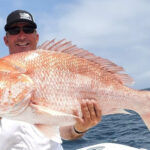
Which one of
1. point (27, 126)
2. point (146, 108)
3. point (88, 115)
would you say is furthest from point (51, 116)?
point (146, 108)

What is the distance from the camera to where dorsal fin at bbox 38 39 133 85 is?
114 inches

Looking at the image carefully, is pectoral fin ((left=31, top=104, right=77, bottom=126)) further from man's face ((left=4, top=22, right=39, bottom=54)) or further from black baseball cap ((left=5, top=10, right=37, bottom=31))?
black baseball cap ((left=5, top=10, right=37, bottom=31))

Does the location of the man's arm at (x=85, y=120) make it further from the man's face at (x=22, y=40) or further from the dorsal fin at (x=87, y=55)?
the man's face at (x=22, y=40)

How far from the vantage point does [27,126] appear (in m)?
3.39

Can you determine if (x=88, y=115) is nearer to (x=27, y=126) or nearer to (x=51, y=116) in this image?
(x=51, y=116)

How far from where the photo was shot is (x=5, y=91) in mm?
2518

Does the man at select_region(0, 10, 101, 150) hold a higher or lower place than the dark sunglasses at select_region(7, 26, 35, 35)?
lower

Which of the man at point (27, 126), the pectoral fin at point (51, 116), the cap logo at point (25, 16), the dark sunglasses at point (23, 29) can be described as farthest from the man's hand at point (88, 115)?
the cap logo at point (25, 16)

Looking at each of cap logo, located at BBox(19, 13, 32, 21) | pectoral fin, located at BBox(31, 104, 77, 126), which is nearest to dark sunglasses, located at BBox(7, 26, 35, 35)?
cap logo, located at BBox(19, 13, 32, 21)

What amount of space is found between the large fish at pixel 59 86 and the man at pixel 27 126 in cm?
15

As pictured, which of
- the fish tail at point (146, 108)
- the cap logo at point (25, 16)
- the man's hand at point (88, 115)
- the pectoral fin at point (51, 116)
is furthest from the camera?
the cap logo at point (25, 16)

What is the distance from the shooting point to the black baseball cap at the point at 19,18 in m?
4.11

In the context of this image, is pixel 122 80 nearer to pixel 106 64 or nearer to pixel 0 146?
pixel 106 64

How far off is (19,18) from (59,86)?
70.3 inches
